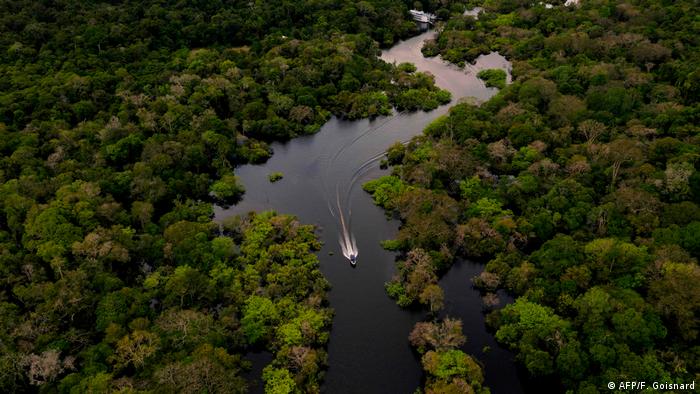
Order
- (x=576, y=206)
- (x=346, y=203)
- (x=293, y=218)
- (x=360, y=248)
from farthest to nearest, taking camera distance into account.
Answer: (x=346, y=203), (x=293, y=218), (x=360, y=248), (x=576, y=206)

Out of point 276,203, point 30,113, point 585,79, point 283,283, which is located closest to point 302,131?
point 276,203

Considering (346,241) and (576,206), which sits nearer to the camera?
(576,206)

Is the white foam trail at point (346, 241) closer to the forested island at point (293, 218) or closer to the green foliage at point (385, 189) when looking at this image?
the forested island at point (293, 218)

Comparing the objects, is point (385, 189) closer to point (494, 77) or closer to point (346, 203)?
point (346, 203)

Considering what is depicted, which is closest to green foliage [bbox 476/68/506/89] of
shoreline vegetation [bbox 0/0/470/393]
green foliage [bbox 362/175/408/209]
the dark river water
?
the dark river water

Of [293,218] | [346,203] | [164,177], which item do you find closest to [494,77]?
[346,203]

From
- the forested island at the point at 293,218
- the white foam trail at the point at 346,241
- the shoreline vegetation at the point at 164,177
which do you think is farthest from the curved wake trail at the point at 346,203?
the shoreline vegetation at the point at 164,177

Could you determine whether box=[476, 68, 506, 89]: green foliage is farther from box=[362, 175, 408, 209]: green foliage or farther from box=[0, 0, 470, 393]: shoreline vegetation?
box=[362, 175, 408, 209]: green foliage
